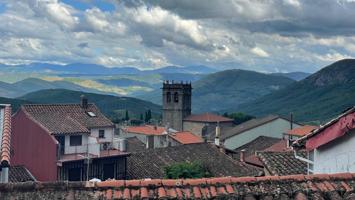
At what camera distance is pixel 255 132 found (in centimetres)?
7581

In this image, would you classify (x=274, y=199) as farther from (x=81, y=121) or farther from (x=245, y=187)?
(x=81, y=121)

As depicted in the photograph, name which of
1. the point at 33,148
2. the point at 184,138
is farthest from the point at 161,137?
the point at 33,148

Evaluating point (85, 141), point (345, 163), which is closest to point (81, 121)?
point (85, 141)

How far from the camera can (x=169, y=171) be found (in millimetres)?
35844

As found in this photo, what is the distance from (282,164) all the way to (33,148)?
2861 centimetres

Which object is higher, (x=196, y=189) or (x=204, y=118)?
(x=204, y=118)

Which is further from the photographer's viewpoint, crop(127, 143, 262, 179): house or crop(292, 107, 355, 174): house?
crop(127, 143, 262, 179): house

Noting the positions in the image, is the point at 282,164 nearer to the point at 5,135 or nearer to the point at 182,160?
the point at 5,135

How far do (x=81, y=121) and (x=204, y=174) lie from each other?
44.6ft

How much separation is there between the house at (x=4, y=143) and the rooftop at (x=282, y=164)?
9.91 meters

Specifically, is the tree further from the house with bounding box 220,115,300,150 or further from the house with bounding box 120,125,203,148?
the house with bounding box 220,115,300,150

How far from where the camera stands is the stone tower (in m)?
104

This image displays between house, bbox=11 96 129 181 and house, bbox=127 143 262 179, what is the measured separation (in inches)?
53.9

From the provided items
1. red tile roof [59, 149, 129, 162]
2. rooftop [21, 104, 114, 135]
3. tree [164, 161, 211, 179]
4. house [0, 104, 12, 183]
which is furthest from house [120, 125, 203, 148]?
house [0, 104, 12, 183]
